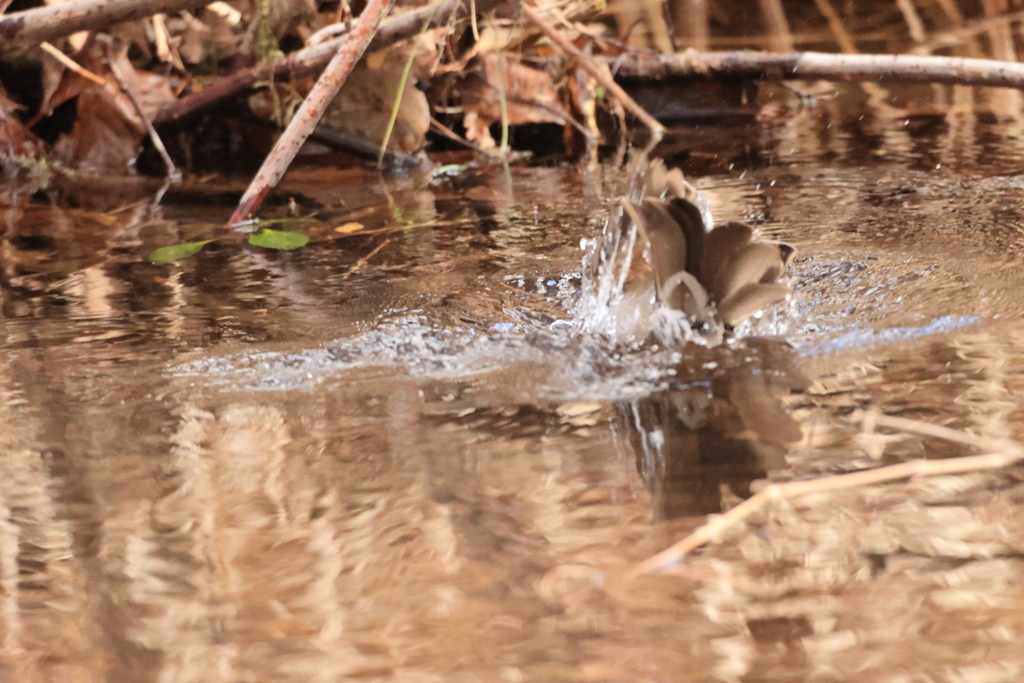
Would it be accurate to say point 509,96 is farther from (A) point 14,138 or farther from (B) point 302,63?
(A) point 14,138

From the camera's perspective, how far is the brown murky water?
2.33ft

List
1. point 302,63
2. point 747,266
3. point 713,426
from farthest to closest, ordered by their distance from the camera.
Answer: point 302,63 < point 747,266 < point 713,426

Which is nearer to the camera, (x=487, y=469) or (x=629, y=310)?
(x=487, y=469)

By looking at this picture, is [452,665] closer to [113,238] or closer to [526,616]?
[526,616]

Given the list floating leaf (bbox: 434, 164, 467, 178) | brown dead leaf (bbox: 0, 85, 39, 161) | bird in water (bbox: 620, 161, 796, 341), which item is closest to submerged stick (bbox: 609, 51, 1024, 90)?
floating leaf (bbox: 434, 164, 467, 178)

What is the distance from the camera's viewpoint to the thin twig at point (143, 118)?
2762 mm

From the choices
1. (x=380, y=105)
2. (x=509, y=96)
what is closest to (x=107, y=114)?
(x=380, y=105)

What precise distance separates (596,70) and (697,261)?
173 cm

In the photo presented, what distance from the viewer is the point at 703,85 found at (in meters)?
3.26

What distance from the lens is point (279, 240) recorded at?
1.98 m

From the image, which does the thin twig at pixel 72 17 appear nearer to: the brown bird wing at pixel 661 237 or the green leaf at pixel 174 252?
the green leaf at pixel 174 252

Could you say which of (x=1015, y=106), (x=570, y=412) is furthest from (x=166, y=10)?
(x=1015, y=106)

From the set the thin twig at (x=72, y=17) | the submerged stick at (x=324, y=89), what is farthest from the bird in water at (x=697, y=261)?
the thin twig at (x=72, y=17)

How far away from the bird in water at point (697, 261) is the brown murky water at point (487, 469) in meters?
0.06
